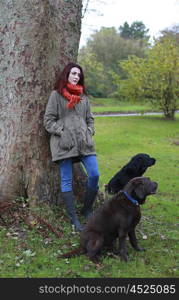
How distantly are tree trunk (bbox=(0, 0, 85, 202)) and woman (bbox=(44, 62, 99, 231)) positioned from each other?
29 cm

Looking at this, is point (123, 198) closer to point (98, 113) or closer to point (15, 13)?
point (15, 13)

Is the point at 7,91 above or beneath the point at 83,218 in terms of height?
above

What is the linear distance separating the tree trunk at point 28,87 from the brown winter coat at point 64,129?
31cm

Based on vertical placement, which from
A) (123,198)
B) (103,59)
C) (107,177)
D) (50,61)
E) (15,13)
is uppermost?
(103,59)

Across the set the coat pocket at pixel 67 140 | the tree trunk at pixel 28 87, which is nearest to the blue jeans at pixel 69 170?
the coat pocket at pixel 67 140

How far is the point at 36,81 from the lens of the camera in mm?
5539

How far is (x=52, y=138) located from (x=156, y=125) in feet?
65.7

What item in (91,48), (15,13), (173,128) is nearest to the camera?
(15,13)

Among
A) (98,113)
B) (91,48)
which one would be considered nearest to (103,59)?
(91,48)

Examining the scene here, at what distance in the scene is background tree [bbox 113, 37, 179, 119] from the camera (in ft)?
85.1

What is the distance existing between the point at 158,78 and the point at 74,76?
872 inches

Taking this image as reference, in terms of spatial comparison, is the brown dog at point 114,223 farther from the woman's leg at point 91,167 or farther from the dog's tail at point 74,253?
the woman's leg at point 91,167

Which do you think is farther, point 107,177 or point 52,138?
point 107,177

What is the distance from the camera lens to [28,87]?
550 cm
